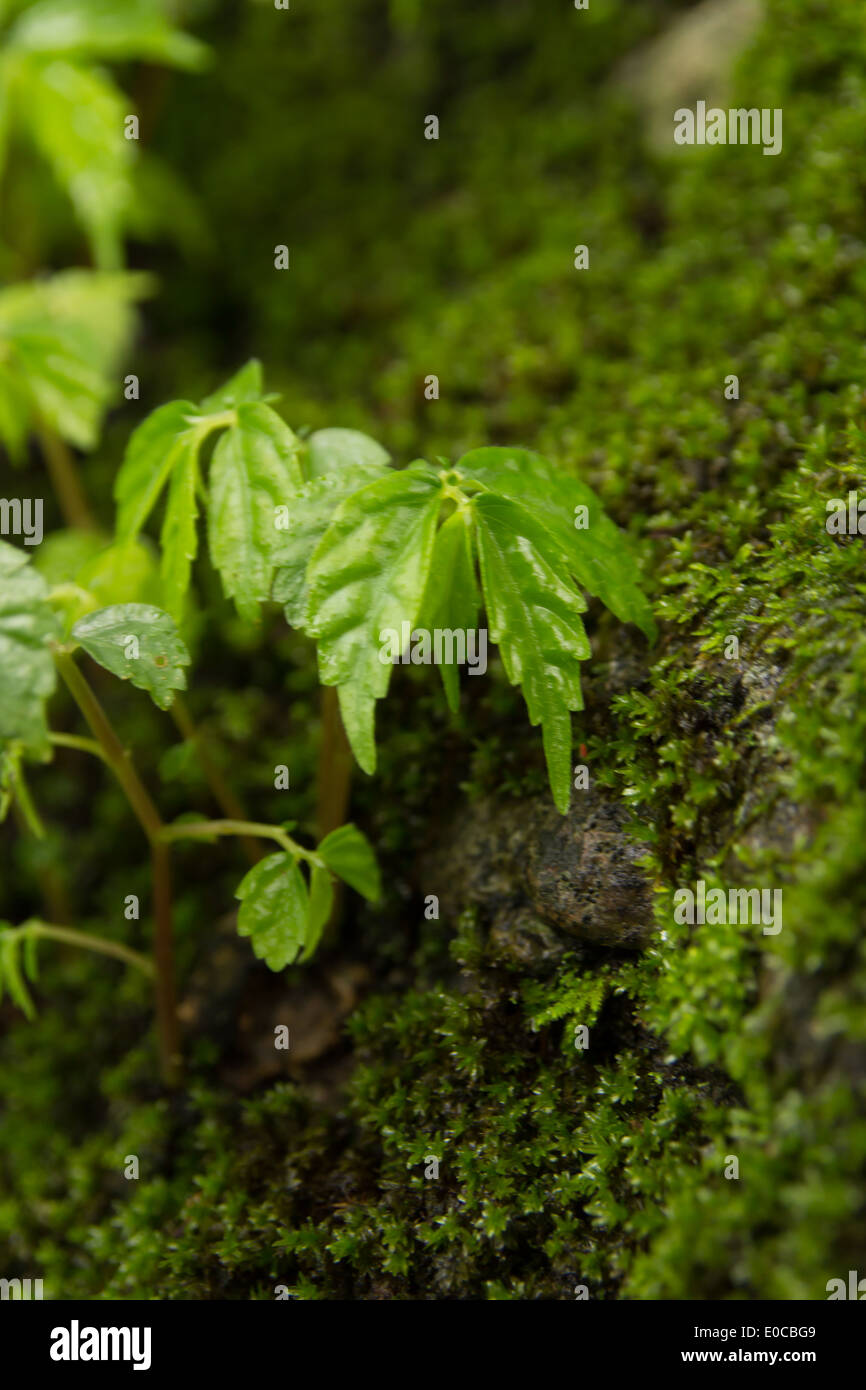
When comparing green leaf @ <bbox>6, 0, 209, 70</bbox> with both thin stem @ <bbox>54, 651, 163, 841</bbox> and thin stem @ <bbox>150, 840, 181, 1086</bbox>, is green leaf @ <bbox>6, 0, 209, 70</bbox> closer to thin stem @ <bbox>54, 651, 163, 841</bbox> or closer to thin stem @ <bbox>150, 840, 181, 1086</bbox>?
thin stem @ <bbox>54, 651, 163, 841</bbox>

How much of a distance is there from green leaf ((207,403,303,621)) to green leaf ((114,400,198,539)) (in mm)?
114

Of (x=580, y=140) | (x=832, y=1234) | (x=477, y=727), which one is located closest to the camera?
(x=832, y=1234)

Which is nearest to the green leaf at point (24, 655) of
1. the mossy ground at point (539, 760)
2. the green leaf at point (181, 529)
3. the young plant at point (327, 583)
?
the young plant at point (327, 583)

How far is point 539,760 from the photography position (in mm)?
2066

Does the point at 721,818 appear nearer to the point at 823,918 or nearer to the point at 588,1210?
the point at 823,918

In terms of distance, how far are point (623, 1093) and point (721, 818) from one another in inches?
20.2

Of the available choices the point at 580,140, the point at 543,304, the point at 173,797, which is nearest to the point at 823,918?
the point at 173,797

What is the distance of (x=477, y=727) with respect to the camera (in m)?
2.25

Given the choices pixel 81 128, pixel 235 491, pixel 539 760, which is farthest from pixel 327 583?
pixel 81 128

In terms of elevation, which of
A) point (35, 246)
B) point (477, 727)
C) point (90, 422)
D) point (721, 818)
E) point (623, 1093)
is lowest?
point (623, 1093)

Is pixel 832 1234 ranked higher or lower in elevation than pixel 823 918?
lower

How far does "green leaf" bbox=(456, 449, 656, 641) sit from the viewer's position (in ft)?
5.59

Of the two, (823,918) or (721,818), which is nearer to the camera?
(823,918)

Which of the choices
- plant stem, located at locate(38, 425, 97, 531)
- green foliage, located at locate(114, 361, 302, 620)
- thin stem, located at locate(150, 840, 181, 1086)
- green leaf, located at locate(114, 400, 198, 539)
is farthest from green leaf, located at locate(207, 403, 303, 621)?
plant stem, located at locate(38, 425, 97, 531)
